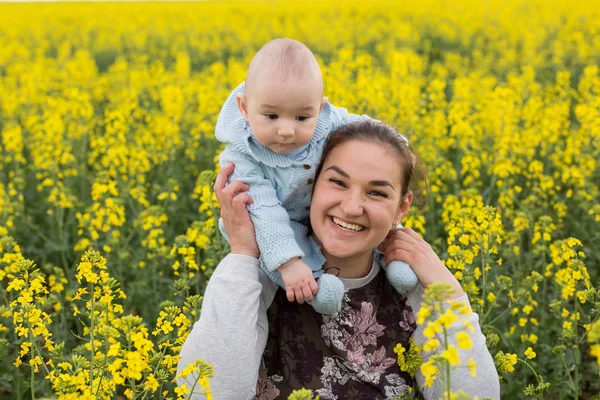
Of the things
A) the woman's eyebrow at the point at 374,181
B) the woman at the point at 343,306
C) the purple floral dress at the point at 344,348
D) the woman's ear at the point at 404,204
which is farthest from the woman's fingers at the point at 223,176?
the woman's ear at the point at 404,204

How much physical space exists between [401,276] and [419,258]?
0.12 meters

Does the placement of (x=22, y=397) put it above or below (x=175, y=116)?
below

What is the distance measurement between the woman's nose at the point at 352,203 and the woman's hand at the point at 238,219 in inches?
14.1

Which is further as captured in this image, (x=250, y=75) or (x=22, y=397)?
(x=22, y=397)

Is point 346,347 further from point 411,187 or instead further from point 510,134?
point 510,134

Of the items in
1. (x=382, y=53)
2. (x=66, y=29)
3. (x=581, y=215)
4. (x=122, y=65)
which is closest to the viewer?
(x=581, y=215)

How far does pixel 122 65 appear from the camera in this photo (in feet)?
30.9

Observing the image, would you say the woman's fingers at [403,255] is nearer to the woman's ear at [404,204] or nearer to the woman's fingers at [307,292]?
the woman's ear at [404,204]

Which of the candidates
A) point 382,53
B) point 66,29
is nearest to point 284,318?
point 382,53

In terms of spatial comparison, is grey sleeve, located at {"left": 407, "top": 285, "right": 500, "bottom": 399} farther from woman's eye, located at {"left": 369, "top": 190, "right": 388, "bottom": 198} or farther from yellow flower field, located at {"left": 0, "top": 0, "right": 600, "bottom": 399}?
woman's eye, located at {"left": 369, "top": 190, "right": 388, "bottom": 198}

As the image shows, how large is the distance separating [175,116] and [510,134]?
3.05 m

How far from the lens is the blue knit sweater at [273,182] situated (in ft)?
8.93

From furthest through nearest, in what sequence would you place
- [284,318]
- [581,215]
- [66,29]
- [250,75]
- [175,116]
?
[66,29] → [175,116] → [581,215] → [284,318] → [250,75]

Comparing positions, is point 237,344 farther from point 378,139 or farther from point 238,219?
point 378,139
